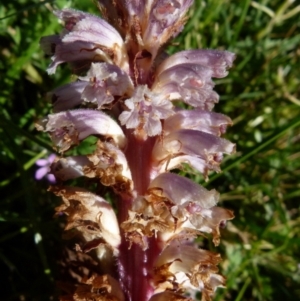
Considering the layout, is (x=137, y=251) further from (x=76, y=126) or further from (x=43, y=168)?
(x=43, y=168)

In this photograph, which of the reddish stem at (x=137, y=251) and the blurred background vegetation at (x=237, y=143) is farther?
the blurred background vegetation at (x=237, y=143)

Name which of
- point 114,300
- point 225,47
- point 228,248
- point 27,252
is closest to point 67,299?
point 114,300

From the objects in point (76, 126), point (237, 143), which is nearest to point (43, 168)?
point (76, 126)

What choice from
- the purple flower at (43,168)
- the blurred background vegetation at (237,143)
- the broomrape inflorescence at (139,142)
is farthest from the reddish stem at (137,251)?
the purple flower at (43,168)

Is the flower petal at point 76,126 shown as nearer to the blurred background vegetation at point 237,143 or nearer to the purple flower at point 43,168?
the blurred background vegetation at point 237,143

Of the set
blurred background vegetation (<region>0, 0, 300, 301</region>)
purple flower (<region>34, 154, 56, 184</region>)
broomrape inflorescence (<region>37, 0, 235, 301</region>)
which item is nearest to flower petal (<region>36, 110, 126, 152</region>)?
broomrape inflorescence (<region>37, 0, 235, 301</region>)

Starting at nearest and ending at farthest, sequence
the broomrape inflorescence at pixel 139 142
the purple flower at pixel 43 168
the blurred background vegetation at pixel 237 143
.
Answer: the broomrape inflorescence at pixel 139 142
the blurred background vegetation at pixel 237 143
the purple flower at pixel 43 168

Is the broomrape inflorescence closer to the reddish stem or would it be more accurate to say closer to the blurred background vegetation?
the reddish stem
